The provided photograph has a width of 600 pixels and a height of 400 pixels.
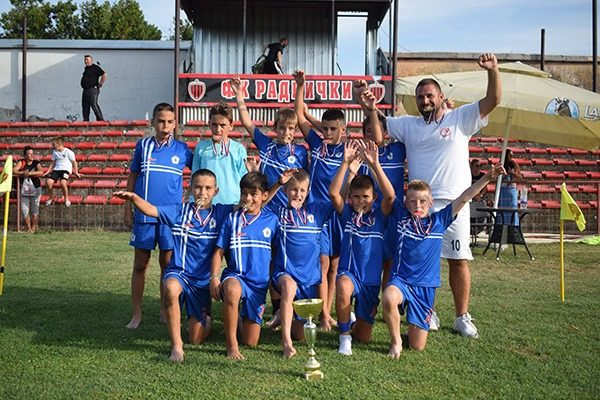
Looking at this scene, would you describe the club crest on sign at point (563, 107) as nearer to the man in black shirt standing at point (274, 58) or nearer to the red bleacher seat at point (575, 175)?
the red bleacher seat at point (575, 175)

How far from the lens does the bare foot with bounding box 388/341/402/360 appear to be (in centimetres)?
522

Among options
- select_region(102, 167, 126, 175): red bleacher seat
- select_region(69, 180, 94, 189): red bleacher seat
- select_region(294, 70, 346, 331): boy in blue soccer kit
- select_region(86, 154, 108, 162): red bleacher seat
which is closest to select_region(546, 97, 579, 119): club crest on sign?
select_region(294, 70, 346, 331): boy in blue soccer kit

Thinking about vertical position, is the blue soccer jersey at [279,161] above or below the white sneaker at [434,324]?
above

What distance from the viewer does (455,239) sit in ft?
19.9

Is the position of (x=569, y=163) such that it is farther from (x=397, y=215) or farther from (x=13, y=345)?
(x=13, y=345)

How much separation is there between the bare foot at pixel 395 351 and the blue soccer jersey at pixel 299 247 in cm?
84

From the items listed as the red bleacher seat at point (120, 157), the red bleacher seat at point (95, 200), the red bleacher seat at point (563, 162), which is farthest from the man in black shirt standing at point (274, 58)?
the red bleacher seat at point (563, 162)

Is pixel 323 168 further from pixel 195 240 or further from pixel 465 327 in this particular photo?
pixel 465 327

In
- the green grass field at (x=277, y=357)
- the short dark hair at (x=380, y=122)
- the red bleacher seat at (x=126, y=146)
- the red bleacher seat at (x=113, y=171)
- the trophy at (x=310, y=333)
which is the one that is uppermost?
the red bleacher seat at (x=126, y=146)

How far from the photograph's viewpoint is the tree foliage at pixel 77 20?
41125 millimetres

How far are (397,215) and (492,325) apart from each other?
148cm

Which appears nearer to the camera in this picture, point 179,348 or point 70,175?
point 179,348

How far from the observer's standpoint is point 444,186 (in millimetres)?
6004

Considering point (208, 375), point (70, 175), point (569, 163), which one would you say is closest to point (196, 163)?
point (208, 375)
